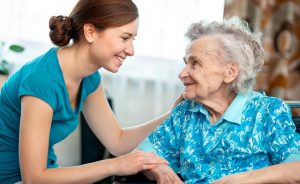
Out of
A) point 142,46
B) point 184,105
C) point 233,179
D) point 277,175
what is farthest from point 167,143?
point 142,46

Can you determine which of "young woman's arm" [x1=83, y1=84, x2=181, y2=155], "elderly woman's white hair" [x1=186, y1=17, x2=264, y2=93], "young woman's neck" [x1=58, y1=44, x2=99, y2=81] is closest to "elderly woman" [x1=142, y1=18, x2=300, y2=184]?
"elderly woman's white hair" [x1=186, y1=17, x2=264, y2=93]

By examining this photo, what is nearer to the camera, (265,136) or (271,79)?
(265,136)

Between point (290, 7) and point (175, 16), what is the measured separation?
763 mm

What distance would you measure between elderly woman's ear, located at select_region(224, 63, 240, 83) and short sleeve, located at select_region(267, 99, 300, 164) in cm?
18

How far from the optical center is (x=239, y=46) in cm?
178

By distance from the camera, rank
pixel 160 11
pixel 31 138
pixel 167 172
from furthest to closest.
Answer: pixel 160 11, pixel 167 172, pixel 31 138

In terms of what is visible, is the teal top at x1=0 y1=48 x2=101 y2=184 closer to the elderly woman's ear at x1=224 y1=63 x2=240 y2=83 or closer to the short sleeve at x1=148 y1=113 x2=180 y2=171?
the short sleeve at x1=148 y1=113 x2=180 y2=171

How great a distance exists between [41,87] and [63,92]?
0.34 feet

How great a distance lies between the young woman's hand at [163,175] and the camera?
1.74 m

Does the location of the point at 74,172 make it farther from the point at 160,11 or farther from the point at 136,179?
the point at 160,11

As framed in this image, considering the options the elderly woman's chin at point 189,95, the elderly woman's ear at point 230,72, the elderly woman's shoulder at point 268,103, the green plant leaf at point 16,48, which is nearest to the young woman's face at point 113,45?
the elderly woman's chin at point 189,95

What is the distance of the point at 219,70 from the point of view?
Answer: 1.79m

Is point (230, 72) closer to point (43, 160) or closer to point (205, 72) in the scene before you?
point (205, 72)

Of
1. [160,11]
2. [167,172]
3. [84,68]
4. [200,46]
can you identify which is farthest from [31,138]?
[160,11]
